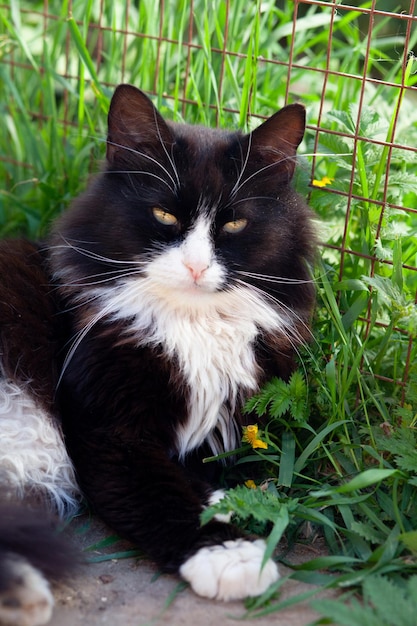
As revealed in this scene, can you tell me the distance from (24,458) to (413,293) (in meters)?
1.36

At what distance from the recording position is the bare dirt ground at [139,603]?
66.0 inches

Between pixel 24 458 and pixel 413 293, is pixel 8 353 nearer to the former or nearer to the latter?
pixel 24 458

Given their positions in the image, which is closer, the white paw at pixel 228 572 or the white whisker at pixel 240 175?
the white paw at pixel 228 572

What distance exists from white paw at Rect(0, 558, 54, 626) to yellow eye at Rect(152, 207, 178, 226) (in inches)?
34.3

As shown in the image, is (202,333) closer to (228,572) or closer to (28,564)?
(228,572)

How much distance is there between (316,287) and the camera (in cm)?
226

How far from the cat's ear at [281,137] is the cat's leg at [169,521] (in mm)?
823

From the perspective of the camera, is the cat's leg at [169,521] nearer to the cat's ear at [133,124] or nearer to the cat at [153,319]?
the cat at [153,319]

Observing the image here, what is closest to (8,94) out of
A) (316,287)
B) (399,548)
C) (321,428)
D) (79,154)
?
(79,154)

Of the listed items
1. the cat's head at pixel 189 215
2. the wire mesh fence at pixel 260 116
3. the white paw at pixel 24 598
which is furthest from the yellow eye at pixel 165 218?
the white paw at pixel 24 598

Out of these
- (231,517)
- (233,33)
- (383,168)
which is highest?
(233,33)

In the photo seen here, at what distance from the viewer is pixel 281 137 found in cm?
207

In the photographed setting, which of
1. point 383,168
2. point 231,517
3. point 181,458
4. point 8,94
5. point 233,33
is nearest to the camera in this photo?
point 231,517

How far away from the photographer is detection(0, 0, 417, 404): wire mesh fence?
7.61 ft
